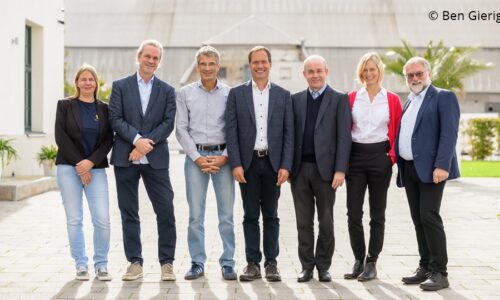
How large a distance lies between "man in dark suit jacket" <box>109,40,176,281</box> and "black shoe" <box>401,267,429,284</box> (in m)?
2.04

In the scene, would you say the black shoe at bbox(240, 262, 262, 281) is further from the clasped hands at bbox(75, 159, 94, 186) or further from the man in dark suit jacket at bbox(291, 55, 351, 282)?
the clasped hands at bbox(75, 159, 94, 186)

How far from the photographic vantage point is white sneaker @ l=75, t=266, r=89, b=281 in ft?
21.2

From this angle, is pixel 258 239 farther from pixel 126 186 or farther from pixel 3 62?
pixel 3 62

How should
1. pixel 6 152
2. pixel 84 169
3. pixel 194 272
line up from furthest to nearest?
pixel 6 152 → pixel 194 272 → pixel 84 169

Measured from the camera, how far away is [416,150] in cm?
626

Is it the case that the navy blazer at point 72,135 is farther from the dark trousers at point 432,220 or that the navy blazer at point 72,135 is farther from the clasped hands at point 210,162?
the dark trousers at point 432,220

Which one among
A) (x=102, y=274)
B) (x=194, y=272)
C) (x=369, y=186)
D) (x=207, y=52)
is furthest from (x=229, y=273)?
(x=207, y=52)

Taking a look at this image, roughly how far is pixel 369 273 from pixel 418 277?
16.7 inches

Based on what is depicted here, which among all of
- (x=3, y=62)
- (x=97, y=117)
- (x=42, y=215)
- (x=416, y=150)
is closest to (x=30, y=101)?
(x=3, y=62)

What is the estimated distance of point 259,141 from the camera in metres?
6.52

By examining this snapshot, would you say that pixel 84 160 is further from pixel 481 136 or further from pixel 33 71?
pixel 481 136

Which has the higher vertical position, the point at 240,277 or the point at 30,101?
the point at 30,101

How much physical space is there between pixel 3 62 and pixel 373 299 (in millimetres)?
11682

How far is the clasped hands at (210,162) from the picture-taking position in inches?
256
